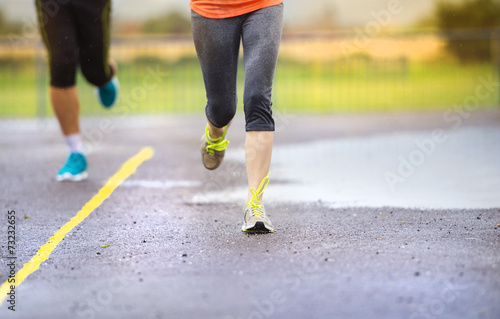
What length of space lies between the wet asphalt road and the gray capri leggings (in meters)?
0.78

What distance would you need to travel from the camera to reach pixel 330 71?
1572cm

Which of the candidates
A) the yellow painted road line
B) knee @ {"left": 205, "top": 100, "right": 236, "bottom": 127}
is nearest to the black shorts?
the yellow painted road line

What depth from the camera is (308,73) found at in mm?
15664

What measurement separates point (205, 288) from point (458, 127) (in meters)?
8.30

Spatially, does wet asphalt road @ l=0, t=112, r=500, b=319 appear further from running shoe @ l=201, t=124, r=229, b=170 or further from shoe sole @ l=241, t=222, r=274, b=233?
running shoe @ l=201, t=124, r=229, b=170

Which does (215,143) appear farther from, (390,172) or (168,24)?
(168,24)

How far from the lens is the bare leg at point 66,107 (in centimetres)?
619

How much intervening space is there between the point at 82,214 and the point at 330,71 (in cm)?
1154

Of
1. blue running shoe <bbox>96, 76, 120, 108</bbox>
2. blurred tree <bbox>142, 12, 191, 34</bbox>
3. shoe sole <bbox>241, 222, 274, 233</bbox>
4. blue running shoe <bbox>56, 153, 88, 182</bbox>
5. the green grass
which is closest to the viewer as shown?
shoe sole <bbox>241, 222, 274, 233</bbox>

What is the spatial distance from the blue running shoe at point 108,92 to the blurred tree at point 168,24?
14.8 metres

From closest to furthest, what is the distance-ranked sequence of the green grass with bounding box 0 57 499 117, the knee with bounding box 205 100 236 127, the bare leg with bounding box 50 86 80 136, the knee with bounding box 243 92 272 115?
1. the knee with bounding box 243 92 272 115
2. the knee with bounding box 205 100 236 127
3. the bare leg with bounding box 50 86 80 136
4. the green grass with bounding box 0 57 499 117

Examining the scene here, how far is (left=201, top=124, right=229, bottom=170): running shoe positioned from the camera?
16.8 feet

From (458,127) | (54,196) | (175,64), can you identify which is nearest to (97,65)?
(54,196)

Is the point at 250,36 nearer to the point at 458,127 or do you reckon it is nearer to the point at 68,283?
the point at 68,283
